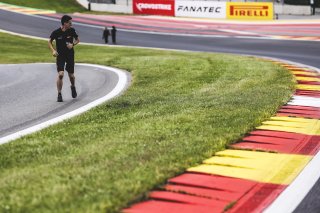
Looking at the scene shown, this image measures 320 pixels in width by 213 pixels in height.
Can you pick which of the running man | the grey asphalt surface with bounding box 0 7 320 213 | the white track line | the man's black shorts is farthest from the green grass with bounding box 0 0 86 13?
the running man

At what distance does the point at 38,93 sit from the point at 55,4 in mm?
50996

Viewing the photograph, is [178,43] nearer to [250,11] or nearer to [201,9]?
[250,11]

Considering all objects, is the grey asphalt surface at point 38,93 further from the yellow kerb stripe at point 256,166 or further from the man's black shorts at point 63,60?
the yellow kerb stripe at point 256,166

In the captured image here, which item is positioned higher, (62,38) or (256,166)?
(62,38)

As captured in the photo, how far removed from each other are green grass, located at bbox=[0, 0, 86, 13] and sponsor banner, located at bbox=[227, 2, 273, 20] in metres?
18.0

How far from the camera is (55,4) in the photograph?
62.5 metres

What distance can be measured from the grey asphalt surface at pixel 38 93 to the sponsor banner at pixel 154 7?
1343 inches

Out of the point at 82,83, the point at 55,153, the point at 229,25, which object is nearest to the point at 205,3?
the point at 229,25

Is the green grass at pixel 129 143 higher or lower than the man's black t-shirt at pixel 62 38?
lower

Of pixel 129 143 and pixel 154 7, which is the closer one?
pixel 129 143

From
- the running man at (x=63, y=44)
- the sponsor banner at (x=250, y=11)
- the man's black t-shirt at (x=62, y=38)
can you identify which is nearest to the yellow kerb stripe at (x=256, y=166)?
the running man at (x=63, y=44)

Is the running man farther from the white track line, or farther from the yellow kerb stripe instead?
the yellow kerb stripe

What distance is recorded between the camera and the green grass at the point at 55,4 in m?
60.2

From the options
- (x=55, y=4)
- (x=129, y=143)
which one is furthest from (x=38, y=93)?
(x=55, y=4)
